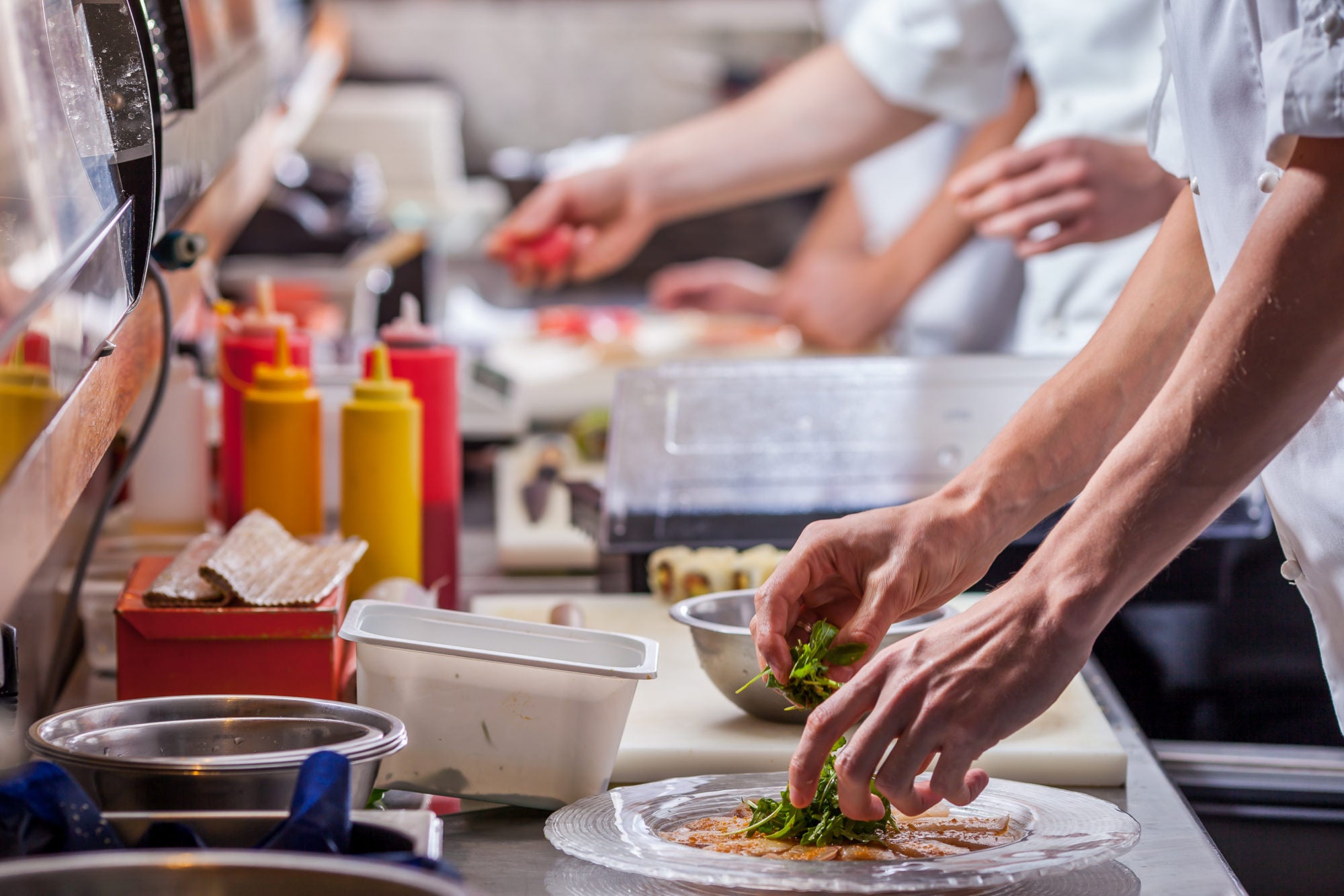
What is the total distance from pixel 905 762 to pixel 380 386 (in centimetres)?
78

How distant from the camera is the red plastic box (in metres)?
1.16

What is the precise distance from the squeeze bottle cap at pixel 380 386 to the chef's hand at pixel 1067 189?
848 millimetres

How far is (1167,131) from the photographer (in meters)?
1.31

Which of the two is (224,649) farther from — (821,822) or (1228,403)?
(1228,403)

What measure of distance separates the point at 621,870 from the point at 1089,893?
320 millimetres

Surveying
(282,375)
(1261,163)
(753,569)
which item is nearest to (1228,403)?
(1261,163)

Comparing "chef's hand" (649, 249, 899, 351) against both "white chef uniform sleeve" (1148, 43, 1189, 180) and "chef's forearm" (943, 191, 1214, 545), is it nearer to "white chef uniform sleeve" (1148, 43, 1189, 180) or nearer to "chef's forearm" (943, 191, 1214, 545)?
"white chef uniform sleeve" (1148, 43, 1189, 180)

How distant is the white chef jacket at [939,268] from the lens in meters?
3.25

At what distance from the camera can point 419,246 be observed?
3594mm

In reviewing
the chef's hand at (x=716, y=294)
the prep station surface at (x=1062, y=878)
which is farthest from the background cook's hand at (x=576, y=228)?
the prep station surface at (x=1062, y=878)

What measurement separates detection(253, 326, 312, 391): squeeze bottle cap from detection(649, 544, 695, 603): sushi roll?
46cm

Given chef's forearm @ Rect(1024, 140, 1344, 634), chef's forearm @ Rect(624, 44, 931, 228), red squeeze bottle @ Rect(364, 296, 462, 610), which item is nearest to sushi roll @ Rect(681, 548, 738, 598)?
red squeeze bottle @ Rect(364, 296, 462, 610)

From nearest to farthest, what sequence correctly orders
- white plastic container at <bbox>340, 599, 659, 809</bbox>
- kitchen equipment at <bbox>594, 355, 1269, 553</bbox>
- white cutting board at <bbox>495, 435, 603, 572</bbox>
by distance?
white plastic container at <bbox>340, 599, 659, 809</bbox>
kitchen equipment at <bbox>594, 355, 1269, 553</bbox>
white cutting board at <bbox>495, 435, 603, 572</bbox>

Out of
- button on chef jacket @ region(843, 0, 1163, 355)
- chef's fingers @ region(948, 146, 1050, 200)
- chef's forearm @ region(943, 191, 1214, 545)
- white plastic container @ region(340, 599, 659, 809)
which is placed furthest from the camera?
button on chef jacket @ region(843, 0, 1163, 355)
